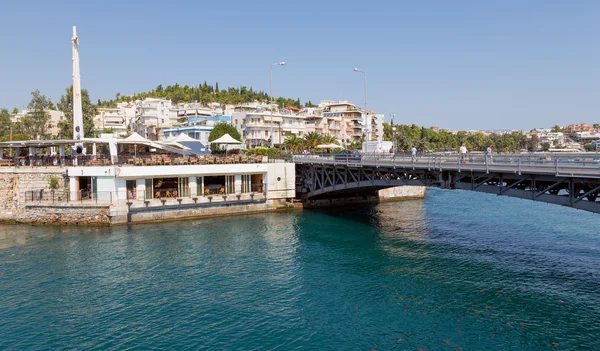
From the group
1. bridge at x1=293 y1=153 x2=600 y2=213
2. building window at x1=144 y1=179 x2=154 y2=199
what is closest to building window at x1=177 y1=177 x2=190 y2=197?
building window at x1=144 y1=179 x2=154 y2=199

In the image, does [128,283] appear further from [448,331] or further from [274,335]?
[448,331]

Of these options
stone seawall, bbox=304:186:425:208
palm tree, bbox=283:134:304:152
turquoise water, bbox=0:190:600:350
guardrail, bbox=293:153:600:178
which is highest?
palm tree, bbox=283:134:304:152

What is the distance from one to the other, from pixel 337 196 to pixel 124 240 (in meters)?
31.9

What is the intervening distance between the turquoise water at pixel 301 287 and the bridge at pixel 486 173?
5.63 m

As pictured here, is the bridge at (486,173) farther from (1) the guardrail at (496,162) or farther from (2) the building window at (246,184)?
(2) the building window at (246,184)

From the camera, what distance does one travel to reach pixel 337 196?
63375 millimetres

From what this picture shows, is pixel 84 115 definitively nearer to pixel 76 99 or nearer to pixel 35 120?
pixel 35 120

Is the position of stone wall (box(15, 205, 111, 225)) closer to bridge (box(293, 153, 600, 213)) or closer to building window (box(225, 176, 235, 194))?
building window (box(225, 176, 235, 194))

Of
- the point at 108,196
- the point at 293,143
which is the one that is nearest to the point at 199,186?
the point at 108,196

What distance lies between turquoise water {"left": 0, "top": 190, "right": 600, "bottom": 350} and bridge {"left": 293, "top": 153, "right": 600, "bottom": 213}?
18.5ft

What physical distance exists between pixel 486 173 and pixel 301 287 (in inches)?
635

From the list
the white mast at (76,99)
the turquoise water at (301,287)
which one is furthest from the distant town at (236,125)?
the turquoise water at (301,287)

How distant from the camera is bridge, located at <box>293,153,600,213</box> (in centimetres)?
2564

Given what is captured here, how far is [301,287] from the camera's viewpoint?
28453mm
